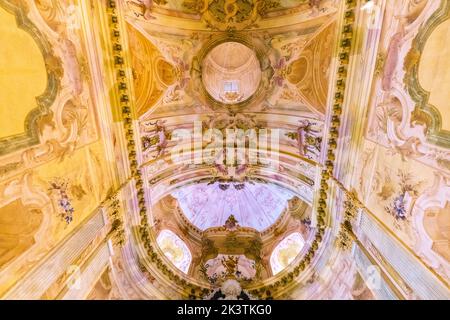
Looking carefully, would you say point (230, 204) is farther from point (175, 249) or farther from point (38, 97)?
point (38, 97)

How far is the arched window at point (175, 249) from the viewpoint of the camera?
42.9 ft

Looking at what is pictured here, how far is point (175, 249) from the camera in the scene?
1362 centimetres

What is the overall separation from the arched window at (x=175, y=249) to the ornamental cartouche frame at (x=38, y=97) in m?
8.92

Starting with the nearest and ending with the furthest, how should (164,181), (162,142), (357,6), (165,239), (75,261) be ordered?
(75,261), (357,6), (162,142), (164,181), (165,239)

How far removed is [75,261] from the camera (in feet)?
20.4

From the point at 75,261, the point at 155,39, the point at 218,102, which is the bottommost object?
the point at 75,261

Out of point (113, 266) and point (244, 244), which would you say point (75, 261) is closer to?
point (113, 266)

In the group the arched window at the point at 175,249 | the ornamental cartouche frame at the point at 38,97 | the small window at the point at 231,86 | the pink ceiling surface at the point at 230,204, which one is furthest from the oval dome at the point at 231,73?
the arched window at the point at 175,249

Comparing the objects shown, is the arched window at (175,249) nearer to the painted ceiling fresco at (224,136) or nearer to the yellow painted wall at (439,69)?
the painted ceiling fresco at (224,136)

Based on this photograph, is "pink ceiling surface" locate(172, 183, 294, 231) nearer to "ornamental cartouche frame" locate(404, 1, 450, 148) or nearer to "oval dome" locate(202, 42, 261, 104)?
"oval dome" locate(202, 42, 261, 104)

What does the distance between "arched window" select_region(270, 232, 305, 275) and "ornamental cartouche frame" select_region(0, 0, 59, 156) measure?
447 inches

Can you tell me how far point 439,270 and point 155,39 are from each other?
9.89 meters

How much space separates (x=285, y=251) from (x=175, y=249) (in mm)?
6030
